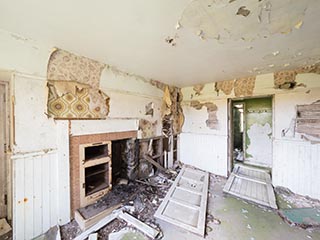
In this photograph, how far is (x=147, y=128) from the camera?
145 inches

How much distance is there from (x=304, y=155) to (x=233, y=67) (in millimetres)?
2204

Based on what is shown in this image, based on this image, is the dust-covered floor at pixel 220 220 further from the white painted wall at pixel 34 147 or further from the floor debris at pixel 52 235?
the white painted wall at pixel 34 147

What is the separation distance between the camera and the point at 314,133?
9.39 ft

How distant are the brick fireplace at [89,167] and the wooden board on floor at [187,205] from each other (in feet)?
3.70

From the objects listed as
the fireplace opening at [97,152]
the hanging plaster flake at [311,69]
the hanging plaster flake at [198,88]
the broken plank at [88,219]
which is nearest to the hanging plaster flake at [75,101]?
the fireplace opening at [97,152]

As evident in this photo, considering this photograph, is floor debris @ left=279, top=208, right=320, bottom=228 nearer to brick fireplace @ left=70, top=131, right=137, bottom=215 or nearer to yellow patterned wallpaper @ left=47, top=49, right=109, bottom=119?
brick fireplace @ left=70, top=131, right=137, bottom=215

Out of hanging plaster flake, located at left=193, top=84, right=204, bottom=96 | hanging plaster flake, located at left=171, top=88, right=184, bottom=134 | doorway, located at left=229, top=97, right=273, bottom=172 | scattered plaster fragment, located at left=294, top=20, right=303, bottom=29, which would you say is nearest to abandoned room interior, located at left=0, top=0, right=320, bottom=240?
scattered plaster fragment, located at left=294, top=20, right=303, bottom=29

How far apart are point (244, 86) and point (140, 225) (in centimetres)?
355

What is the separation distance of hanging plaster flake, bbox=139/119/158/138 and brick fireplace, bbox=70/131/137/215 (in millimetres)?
342

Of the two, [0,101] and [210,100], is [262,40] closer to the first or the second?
[210,100]

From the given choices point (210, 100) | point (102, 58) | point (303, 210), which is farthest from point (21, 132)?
point (303, 210)

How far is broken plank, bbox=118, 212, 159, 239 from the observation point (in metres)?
1.96

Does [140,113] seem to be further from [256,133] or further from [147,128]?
[256,133]

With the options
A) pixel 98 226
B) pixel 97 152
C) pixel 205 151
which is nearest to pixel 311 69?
pixel 205 151
